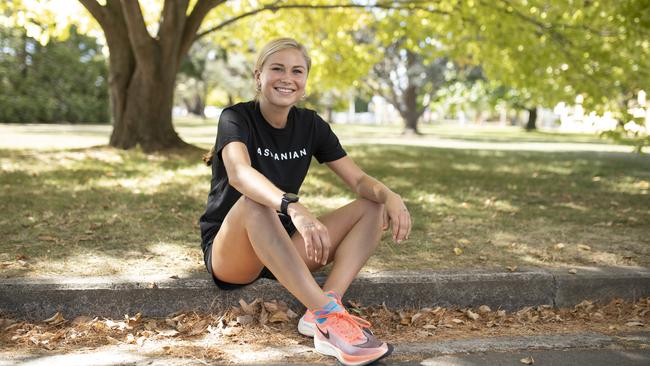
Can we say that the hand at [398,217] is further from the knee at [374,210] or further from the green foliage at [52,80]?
the green foliage at [52,80]

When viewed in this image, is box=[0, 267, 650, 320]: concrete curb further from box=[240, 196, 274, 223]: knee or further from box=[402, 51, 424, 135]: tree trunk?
box=[402, 51, 424, 135]: tree trunk

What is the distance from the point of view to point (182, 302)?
3.73m

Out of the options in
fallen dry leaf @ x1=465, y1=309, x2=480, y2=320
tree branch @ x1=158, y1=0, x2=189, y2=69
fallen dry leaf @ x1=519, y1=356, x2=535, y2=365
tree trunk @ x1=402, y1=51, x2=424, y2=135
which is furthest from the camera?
tree trunk @ x1=402, y1=51, x2=424, y2=135

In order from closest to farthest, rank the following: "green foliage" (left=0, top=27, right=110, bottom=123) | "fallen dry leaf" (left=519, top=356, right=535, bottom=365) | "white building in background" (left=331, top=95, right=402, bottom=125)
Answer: "fallen dry leaf" (left=519, top=356, right=535, bottom=365) → "green foliage" (left=0, top=27, right=110, bottom=123) → "white building in background" (left=331, top=95, right=402, bottom=125)

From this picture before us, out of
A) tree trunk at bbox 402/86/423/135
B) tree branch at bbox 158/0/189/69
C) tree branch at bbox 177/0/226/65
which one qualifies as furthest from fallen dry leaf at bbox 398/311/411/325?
tree trunk at bbox 402/86/423/135

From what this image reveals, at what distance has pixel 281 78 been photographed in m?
3.56

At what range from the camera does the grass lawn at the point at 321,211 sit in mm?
4508

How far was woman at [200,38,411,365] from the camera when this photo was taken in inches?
124

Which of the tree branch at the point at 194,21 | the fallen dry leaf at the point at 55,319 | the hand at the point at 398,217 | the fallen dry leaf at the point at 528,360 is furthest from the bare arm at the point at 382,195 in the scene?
the tree branch at the point at 194,21

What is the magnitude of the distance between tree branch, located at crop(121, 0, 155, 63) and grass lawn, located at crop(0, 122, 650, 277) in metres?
1.72

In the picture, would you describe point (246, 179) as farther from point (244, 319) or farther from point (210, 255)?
point (244, 319)

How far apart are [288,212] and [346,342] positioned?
702 millimetres

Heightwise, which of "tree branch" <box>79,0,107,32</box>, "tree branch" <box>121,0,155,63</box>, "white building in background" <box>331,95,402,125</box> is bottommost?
"white building in background" <box>331,95,402,125</box>

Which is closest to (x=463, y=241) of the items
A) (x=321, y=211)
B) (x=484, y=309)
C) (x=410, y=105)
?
(x=484, y=309)
